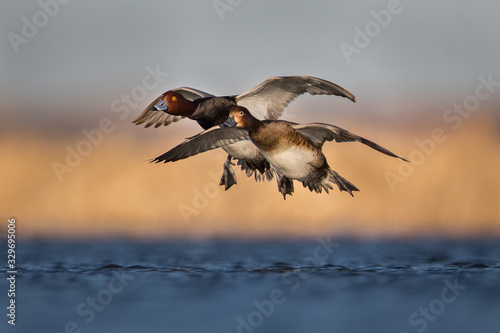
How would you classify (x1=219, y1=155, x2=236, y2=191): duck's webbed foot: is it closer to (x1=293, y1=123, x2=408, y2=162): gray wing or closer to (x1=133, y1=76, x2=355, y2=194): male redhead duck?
(x1=133, y1=76, x2=355, y2=194): male redhead duck

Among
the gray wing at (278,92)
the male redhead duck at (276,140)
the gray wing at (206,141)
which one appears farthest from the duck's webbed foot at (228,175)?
the male redhead duck at (276,140)

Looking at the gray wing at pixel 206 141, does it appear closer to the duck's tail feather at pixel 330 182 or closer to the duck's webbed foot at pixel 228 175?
the duck's tail feather at pixel 330 182

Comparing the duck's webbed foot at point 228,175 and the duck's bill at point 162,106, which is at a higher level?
the duck's bill at point 162,106

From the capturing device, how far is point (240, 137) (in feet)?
48.9

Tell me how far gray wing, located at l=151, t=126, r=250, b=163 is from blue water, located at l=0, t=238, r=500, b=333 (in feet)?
7.69

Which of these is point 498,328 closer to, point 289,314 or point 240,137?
point 289,314

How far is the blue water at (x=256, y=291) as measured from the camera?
13484mm

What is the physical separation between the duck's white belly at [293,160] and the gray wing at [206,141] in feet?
2.11

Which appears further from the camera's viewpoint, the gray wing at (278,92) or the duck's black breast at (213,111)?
the duck's black breast at (213,111)

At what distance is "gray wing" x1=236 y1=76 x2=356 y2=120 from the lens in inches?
603

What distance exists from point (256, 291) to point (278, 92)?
137 inches

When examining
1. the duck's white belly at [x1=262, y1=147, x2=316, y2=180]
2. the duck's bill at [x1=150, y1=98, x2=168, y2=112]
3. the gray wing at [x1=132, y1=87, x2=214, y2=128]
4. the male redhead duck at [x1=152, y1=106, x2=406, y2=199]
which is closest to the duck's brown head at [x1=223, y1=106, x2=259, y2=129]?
the male redhead duck at [x1=152, y1=106, x2=406, y2=199]

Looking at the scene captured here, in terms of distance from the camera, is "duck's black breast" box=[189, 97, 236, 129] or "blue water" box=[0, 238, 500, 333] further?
"duck's black breast" box=[189, 97, 236, 129]

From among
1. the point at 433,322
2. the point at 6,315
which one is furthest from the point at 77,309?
the point at 433,322
